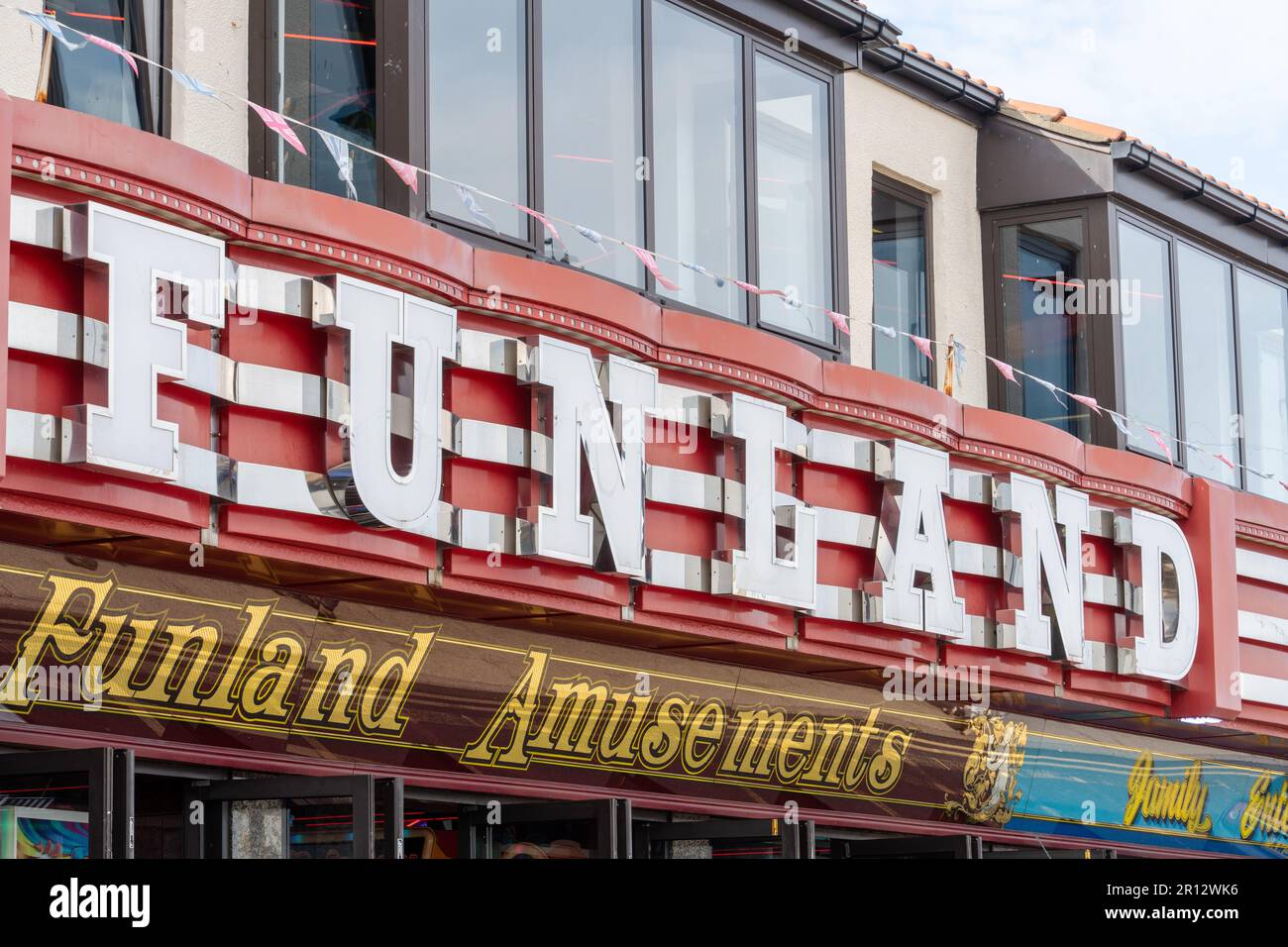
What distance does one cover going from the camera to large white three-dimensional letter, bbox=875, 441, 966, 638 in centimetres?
1173

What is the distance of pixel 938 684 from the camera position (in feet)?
41.9

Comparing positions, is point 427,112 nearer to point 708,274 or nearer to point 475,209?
point 475,209

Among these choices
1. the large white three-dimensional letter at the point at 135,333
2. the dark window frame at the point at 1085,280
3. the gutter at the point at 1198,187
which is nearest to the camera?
the large white three-dimensional letter at the point at 135,333

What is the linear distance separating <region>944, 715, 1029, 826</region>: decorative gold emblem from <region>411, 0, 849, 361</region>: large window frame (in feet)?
10.3

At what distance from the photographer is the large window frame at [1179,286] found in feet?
50.0

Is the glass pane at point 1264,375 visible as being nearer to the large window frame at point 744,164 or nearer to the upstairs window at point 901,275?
the upstairs window at point 901,275

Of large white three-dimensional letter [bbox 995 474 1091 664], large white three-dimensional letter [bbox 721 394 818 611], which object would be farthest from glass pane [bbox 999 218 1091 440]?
large white three-dimensional letter [bbox 721 394 818 611]

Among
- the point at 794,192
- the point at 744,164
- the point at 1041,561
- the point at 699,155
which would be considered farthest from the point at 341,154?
the point at 1041,561

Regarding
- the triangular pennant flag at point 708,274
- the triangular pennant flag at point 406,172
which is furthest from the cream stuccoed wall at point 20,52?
the triangular pennant flag at point 708,274

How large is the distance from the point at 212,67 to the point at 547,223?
1881 mm

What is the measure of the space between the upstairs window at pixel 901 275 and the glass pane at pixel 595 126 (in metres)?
3.67

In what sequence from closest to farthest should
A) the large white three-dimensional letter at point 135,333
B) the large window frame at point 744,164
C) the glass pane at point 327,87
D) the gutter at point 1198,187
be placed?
the large white three-dimensional letter at point 135,333
the glass pane at point 327,87
the large window frame at point 744,164
the gutter at point 1198,187

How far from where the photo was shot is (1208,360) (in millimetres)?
16312

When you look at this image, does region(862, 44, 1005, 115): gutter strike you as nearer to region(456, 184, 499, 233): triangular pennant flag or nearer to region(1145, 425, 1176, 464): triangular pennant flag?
region(1145, 425, 1176, 464): triangular pennant flag
